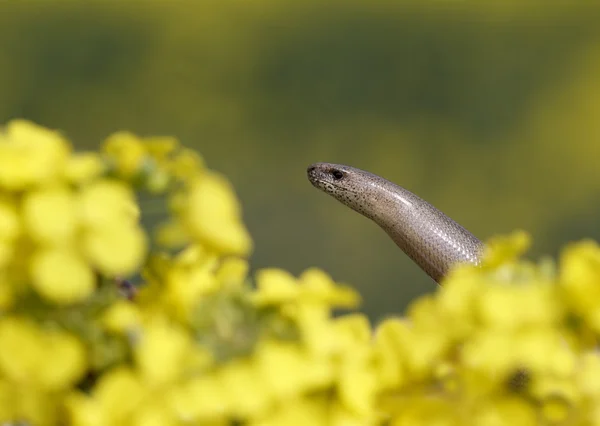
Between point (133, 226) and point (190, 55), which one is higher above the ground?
point (190, 55)

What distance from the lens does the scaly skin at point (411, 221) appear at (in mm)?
958

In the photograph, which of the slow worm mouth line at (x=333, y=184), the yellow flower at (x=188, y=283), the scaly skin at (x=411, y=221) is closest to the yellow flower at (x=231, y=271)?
the yellow flower at (x=188, y=283)

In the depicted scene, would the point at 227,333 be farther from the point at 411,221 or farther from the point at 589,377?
the point at 411,221

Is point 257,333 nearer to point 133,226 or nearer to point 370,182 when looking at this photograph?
point 133,226

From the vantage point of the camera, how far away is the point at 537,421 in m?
0.21

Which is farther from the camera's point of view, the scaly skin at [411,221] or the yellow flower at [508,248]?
the scaly skin at [411,221]

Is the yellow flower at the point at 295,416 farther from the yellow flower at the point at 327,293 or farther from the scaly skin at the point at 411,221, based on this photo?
the scaly skin at the point at 411,221

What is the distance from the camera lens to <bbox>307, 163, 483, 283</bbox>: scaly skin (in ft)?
3.14

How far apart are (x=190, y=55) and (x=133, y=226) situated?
223 centimetres

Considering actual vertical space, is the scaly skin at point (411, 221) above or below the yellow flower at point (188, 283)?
above

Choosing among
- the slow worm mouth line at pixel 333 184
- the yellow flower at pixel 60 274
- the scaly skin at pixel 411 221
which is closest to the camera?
the yellow flower at pixel 60 274

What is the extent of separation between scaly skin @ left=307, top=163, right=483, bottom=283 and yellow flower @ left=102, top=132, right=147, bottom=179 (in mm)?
718

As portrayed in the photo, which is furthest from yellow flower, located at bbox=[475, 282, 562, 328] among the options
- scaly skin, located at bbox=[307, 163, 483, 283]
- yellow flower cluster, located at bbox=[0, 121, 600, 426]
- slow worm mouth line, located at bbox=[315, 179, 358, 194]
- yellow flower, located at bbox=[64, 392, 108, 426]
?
slow worm mouth line, located at bbox=[315, 179, 358, 194]

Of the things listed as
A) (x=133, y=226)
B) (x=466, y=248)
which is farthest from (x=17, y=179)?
(x=466, y=248)
